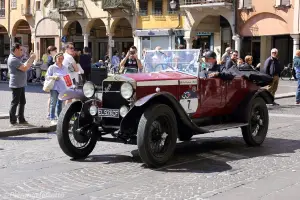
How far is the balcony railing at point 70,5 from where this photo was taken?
46.3 meters

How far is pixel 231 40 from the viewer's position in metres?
39.2

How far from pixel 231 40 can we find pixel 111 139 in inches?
1277

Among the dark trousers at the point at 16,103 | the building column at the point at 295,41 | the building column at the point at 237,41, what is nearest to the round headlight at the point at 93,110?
the dark trousers at the point at 16,103

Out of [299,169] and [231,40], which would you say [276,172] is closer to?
[299,169]

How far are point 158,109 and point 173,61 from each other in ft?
5.93

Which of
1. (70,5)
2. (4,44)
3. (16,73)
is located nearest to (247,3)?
(70,5)

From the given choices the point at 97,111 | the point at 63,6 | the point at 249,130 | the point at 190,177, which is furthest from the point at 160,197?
the point at 63,6

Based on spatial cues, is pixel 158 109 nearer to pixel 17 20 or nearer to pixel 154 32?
pixel 154 32

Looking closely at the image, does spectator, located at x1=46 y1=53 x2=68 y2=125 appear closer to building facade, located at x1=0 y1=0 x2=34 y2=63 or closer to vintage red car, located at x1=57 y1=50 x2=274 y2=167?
vintage red car, located at x1=57 y1=50 x2=274 y2=167

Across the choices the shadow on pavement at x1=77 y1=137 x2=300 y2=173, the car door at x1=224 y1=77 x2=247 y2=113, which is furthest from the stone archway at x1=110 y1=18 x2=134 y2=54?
the car door at x1=224 y1=77 x2=247 y2=113

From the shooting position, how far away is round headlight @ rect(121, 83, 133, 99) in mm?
7480

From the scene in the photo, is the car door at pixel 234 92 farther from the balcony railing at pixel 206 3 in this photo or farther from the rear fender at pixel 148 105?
the balcony railing at pixel 206 3

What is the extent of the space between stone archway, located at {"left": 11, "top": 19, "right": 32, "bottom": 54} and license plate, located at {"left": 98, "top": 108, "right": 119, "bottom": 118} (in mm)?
44705

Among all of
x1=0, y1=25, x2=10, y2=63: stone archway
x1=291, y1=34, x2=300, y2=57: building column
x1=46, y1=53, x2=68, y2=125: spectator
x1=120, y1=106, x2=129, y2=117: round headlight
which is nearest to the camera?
x1=120, y1=106, x2=129, y2=117: round headlight
